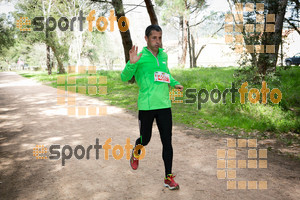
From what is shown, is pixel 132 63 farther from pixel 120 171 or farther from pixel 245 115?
pixel 245 115

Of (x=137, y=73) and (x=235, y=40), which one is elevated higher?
(x=235, y=40)

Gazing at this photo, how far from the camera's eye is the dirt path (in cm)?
323

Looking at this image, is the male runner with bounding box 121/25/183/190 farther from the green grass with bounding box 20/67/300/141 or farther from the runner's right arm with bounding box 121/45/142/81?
the green grass with bounding box 20/67/300/141

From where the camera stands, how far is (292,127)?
6.27 meters

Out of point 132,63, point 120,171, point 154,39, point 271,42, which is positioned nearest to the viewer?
point 132,63

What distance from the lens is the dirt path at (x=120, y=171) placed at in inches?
127

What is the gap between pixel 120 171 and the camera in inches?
155

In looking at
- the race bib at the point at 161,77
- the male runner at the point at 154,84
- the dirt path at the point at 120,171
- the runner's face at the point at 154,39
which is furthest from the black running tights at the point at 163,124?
the runner's face at the point at 154,39

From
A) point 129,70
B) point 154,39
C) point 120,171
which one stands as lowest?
point 120,171

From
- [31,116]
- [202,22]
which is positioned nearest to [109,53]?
[202,22]

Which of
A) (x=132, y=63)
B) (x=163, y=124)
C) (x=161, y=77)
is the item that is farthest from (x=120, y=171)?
(x=132, y=63)

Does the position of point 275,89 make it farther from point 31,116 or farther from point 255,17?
point 31,116

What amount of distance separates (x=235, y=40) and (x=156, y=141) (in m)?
4.57

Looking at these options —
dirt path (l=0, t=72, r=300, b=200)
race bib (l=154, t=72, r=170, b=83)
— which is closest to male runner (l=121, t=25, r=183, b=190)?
race bib (l=154, t=72, r=170, b=83)
